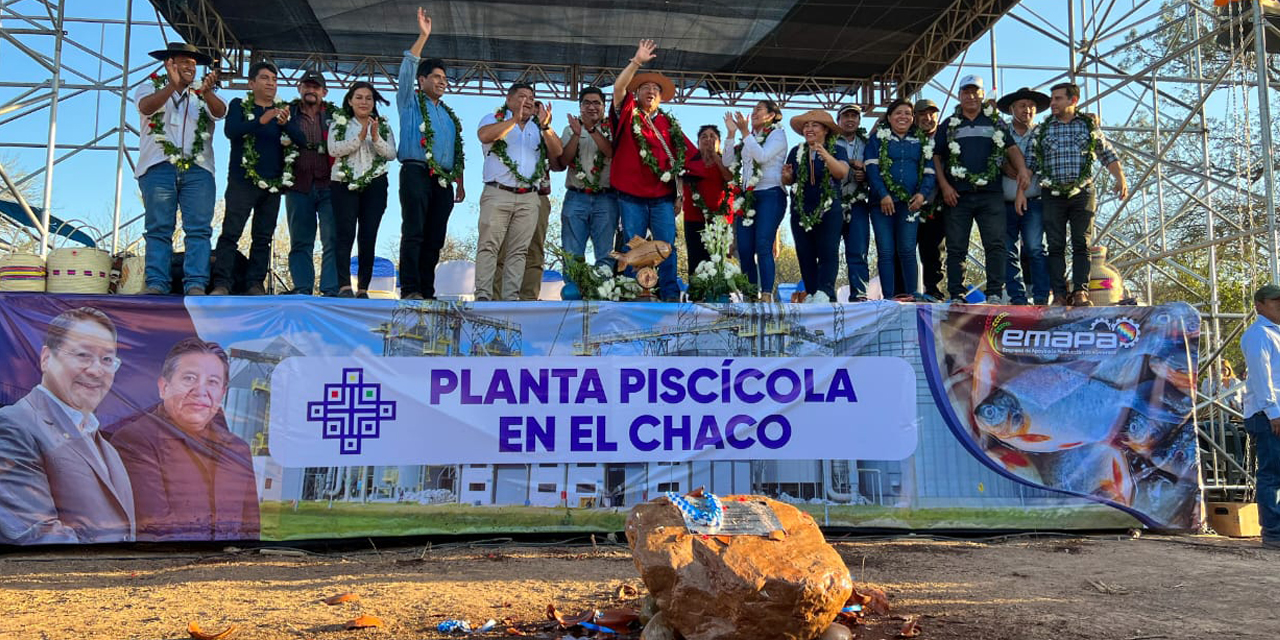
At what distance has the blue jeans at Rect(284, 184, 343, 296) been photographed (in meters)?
6.33

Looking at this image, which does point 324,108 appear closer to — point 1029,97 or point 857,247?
point 857,247

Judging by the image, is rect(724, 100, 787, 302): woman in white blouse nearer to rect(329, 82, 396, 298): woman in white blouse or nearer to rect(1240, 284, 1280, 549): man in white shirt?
rect(329, 82, 396, 298): woman in white blouse

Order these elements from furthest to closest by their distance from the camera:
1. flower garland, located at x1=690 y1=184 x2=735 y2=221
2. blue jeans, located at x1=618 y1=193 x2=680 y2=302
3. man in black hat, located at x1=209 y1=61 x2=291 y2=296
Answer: flower garland, located at x1=690 y1=184 x2=735 y2=221 → blue jeans, located at x1=618 y1=193 x2=680 y2=302 → man in black hat, located at x1=209 y1=61 x2=291 y2=296

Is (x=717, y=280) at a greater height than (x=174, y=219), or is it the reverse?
(x=174, y=219)

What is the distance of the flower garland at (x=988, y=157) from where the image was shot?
6.73m

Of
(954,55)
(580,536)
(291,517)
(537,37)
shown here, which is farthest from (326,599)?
(954,55)

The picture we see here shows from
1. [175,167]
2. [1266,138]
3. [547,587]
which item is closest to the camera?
[547,587]

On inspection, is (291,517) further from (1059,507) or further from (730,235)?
(1059,507)

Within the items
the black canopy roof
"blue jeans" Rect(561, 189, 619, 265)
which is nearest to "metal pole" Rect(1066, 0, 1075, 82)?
the black canopy roof

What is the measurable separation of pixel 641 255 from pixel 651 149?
0.92m

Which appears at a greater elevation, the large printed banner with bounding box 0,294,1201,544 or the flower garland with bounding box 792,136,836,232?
the flower garland with bounding box 792,136,836,232

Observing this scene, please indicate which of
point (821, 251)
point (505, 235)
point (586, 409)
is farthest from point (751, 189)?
point (586, 409)

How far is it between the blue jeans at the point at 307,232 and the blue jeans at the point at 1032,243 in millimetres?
5188

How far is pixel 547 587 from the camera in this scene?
4.49 metres
